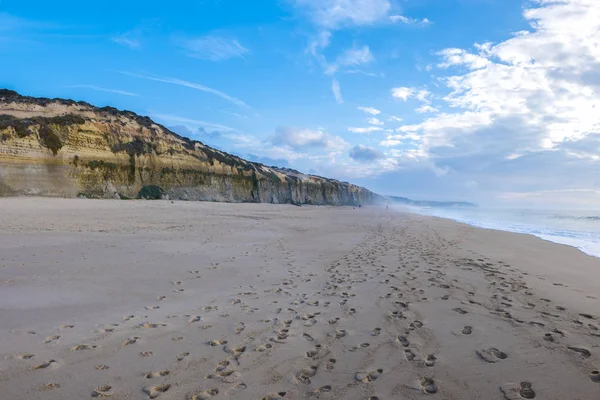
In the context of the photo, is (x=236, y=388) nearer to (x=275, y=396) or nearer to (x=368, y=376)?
(x=275, y=396)

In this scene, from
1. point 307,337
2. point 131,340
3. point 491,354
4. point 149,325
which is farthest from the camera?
point 149,325

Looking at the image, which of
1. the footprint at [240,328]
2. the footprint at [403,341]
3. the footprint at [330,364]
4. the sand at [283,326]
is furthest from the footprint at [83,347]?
the footprint at [403,341]

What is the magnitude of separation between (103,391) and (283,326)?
233 centimetres

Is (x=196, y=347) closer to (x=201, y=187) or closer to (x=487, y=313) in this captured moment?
(x=487, y=313)

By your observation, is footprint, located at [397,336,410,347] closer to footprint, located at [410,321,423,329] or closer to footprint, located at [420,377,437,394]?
footprint, located at [410,321,423,329]

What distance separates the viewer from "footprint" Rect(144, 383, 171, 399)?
285cm

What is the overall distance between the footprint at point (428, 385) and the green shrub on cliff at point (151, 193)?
3082 cm

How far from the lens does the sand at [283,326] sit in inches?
120

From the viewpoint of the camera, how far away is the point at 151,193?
1188 inches

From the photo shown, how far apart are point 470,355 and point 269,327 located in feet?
8.57

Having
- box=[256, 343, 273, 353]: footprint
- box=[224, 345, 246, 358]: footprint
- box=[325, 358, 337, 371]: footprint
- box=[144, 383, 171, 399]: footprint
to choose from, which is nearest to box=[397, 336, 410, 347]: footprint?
box=[325, 358, 337, 371]: footprint

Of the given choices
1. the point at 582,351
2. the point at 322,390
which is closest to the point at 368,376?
the point at 322,390

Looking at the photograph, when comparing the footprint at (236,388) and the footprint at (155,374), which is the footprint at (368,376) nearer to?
the footprint at (236,388)

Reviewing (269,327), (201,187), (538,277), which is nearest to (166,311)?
(269,327)
